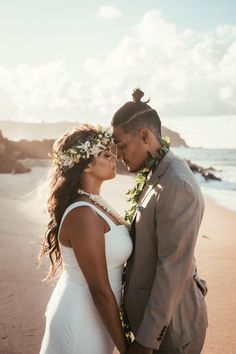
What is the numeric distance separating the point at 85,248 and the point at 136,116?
3.38ft

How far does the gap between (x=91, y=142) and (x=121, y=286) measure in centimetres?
109

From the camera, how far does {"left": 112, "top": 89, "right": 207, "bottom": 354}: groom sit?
2664 mm

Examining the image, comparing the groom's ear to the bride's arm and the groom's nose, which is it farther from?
the bride's arm

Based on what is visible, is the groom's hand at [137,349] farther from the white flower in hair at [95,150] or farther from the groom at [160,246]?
the white flower in hair at [95,150]

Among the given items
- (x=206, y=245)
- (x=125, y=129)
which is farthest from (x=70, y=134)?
(x=206, y=245)

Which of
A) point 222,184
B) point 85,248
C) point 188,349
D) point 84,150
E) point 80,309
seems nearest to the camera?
point 85,248

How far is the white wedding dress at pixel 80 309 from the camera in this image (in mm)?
2990

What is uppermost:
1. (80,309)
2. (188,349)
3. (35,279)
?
(80,309)

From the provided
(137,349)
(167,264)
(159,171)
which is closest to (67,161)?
(159,171)

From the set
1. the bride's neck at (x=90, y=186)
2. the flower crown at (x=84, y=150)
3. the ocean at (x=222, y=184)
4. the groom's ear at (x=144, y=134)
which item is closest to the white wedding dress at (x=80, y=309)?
the bride's neck at (x=90, y=186)

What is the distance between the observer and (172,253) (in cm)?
266

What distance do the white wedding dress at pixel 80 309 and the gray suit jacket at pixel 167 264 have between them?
12 cm

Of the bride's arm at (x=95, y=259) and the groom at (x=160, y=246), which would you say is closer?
the groom at (x=160, y=246)

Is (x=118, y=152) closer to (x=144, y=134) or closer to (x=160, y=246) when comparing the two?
(x=144, y=134)
